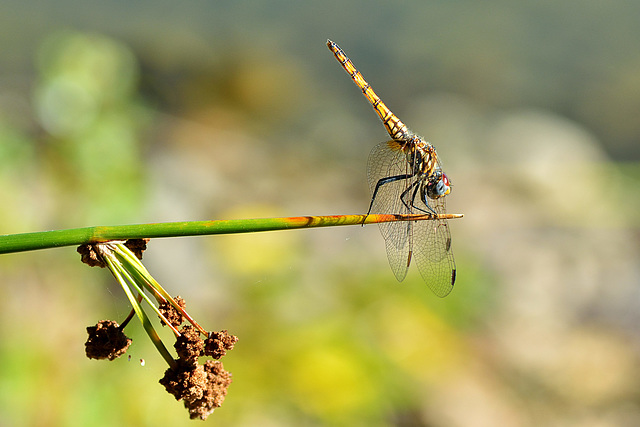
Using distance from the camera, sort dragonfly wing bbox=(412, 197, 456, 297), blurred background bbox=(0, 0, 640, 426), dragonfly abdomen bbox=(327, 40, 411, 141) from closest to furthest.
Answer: dragonfly wing bbox=(412, 197, 456, 297) < dragonfly abdomen bbox=(327, 40, 411, 141) < blurred background bbox=(0, 0, 640, 426)

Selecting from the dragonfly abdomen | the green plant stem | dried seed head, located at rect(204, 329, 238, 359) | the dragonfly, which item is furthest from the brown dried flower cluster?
the dragonfly abdomen

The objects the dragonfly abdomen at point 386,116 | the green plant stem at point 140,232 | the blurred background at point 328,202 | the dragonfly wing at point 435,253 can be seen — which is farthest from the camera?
the blurred background at point 328,202

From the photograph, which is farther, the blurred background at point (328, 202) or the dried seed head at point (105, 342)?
the blurred background at point (328, 202)

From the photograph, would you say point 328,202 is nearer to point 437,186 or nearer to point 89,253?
point 437,186

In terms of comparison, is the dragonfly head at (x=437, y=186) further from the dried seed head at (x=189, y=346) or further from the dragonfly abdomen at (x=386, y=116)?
the dried seed head at (x=189, y=346)

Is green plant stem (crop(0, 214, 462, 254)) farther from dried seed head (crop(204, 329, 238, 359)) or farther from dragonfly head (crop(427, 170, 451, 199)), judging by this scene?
dragonfly head (crop(427, 170, 451, 199))

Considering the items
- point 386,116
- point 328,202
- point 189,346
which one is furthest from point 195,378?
point 328,202

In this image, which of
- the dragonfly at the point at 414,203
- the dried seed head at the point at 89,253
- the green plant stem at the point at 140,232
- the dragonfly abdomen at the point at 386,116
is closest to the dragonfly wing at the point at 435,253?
the dragonfly at the point at 414,203
